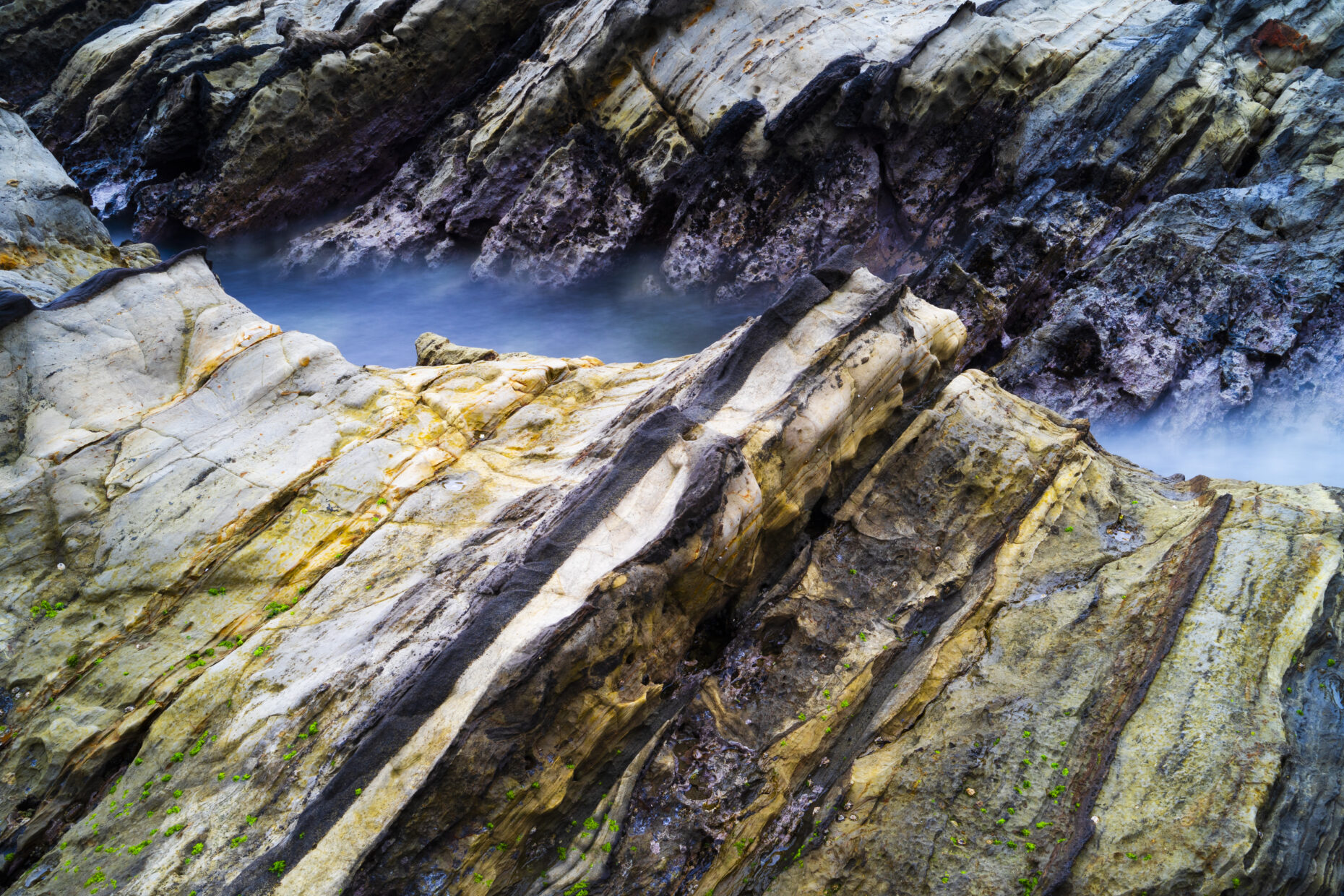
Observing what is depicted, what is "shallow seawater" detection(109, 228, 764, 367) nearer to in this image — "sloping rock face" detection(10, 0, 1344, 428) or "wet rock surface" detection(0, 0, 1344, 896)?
"sloping rock face" detection(10, 0, 1344, 428)

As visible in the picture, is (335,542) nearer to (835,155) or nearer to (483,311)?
(483,311)

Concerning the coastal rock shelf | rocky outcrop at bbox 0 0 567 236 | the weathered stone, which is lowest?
the coastal rock shelf

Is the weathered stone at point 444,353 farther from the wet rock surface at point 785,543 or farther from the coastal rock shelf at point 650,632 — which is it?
the coastal rock shelf at point 650,632

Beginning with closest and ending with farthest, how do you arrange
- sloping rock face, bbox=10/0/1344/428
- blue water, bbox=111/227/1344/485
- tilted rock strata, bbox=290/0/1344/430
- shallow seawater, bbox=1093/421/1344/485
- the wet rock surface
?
the wet rock surface → shallow seawater, bbox=1093/421/1344/485 → tilted rock strata, bbox=290/0/1344/430 → sloping rock face, bbox=10/0/1344/428 → blue water, bbox=111/227/1344/485

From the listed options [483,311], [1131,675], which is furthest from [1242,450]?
[483,311]

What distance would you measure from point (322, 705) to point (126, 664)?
248 centimetres

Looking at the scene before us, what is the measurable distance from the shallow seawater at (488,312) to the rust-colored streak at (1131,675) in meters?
10.4

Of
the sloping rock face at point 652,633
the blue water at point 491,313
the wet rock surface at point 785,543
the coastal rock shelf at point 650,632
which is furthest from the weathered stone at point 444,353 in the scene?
the blue water at point 491,313

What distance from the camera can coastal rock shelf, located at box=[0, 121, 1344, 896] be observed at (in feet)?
20.4

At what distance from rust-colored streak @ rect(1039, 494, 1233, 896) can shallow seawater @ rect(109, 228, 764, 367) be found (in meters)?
10.4

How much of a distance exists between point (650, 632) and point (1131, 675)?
15.2ft

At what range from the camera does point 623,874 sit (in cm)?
674

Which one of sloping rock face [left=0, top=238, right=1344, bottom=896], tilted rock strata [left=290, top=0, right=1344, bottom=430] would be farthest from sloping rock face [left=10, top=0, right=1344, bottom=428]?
sloping rock face [left=0, top=238, right=1344, bottom=896]

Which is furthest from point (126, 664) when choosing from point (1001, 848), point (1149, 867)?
point (1149, 867)
